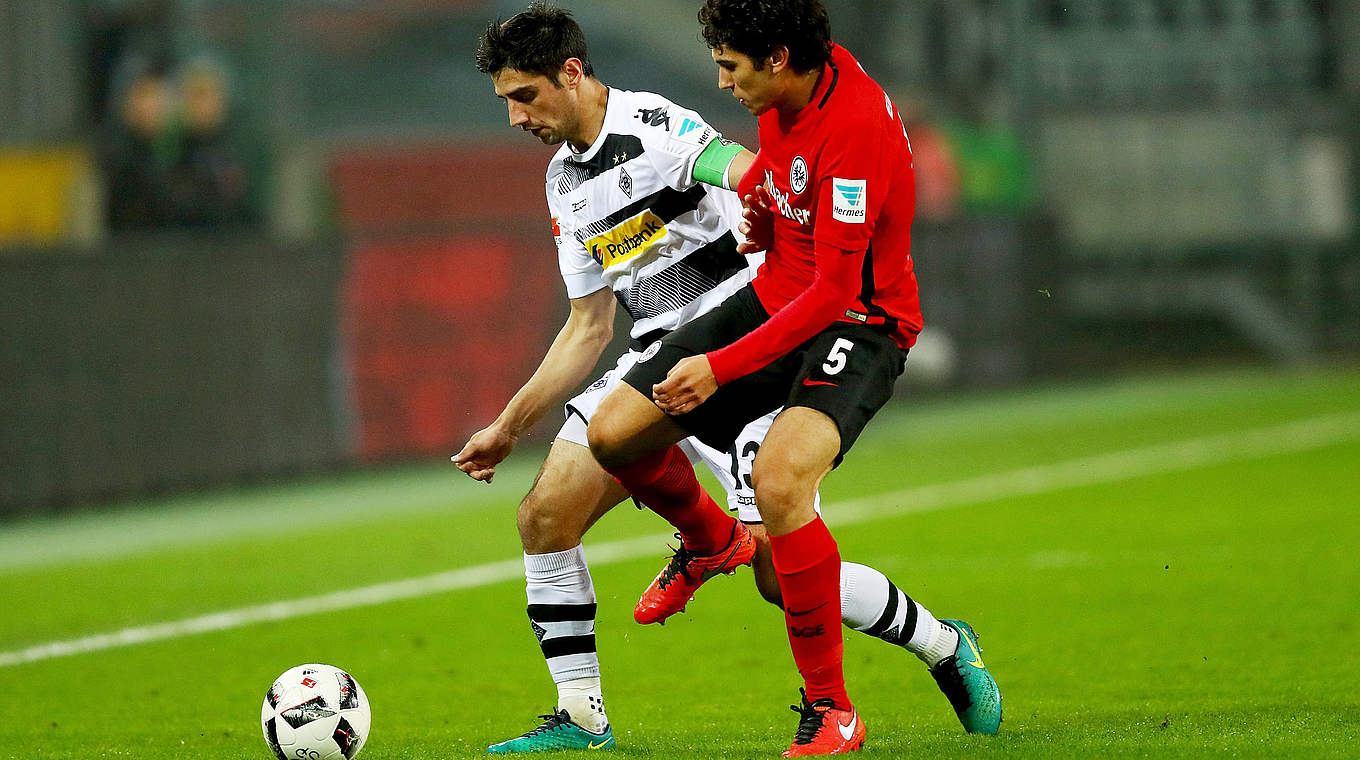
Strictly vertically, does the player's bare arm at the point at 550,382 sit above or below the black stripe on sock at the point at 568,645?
above

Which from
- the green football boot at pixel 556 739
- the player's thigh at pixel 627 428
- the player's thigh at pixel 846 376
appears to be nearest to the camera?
the player's thigh at pixel 846 376

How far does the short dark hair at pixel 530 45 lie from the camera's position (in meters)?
5.55

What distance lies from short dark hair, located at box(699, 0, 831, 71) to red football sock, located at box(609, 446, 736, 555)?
120 cm

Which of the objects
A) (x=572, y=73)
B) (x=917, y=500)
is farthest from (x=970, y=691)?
(x=917, y=500)

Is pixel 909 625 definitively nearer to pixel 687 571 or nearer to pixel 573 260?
pixel 687 571

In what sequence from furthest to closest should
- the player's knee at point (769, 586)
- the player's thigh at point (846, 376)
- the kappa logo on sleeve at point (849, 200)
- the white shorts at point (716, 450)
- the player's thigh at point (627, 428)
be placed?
the player's knee at point (769, 586)
the white shorts at point (716, 450)
the player's thigh at point (627, 428)
the player's thigh at point (846, 376)
the kappa logo on sleeve at point (849, 200)

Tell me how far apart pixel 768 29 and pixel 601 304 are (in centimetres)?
138

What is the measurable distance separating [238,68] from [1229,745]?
654 inches

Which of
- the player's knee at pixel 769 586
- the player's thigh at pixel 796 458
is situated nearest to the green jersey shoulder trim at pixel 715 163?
the player's thigh at pixel 796 458

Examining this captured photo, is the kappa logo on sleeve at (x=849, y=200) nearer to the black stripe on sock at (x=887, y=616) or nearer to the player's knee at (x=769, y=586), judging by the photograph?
the black stripe on sock at (x=887, y=616)

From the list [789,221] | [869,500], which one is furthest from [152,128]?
[789,221]

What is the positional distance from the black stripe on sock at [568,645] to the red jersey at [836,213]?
1.04 meters

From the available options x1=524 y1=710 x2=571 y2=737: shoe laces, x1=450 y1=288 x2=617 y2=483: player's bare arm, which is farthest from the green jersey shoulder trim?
x1=524 y1=710 x2=571 y2=737: shoe laces

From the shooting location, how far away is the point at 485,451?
5594 millimetres
